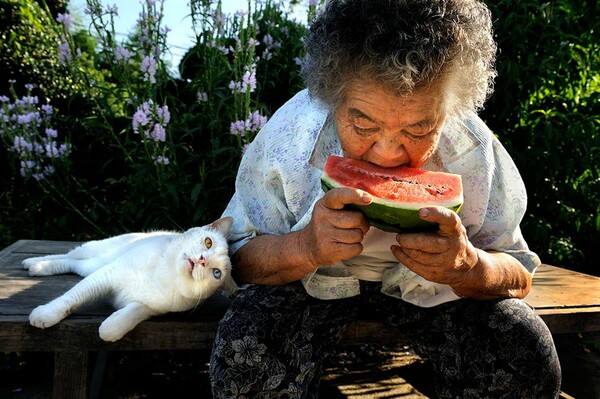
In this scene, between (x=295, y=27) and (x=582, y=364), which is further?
(x=295, y=27)

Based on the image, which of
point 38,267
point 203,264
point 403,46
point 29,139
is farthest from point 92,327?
point 29,139

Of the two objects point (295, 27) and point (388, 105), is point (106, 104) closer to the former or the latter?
point (295, 27)

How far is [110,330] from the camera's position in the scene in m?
1.85

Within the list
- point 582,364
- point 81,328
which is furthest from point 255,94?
point 582,364

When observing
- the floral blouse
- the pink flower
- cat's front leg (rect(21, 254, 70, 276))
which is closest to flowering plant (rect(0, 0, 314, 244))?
the pink flower

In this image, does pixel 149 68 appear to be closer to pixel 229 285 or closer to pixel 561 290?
pixel 229 285

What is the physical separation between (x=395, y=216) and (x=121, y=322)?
3.16 ft

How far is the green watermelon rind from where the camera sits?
1.54m

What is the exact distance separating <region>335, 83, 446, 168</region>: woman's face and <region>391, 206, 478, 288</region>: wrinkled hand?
33cm

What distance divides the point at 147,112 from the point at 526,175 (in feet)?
8.15

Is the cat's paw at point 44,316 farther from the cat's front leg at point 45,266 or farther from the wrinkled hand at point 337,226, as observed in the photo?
the wrinkled hand at point 337,226

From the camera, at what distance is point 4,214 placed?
452 centimetres

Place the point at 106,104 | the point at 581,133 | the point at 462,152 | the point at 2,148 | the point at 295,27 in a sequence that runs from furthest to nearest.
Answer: the point at 2,148 → the point at 295,27 → the point at 581,133 → the point at 106,104 → the point at 462,152

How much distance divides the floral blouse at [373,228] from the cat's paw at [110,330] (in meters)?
0.55
